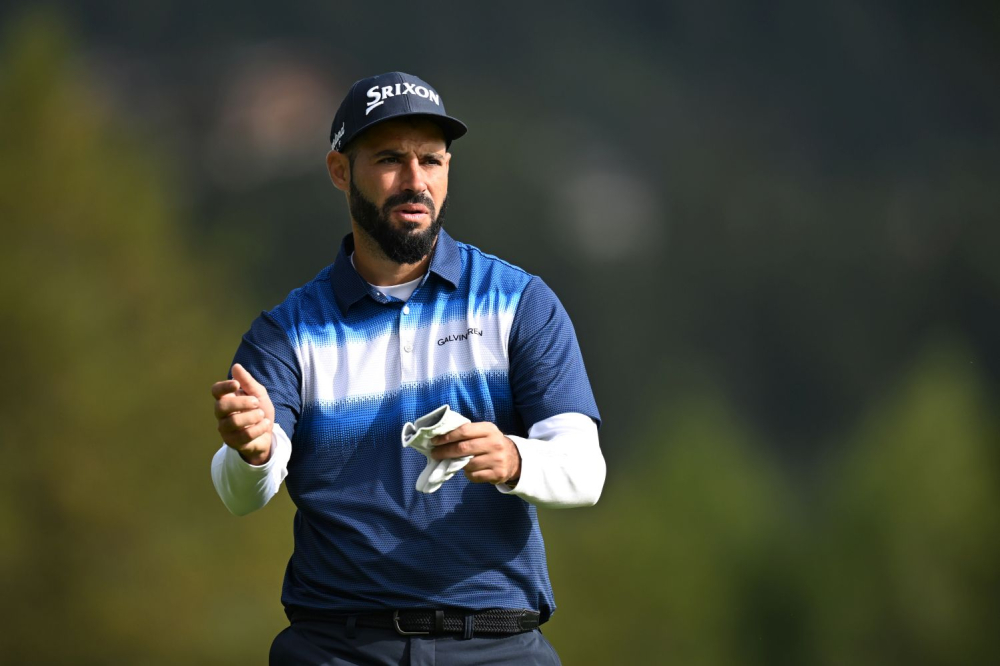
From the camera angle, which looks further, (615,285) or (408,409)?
(615,285)

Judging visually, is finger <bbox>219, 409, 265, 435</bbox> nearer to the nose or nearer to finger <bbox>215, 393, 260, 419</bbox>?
finger <bbox>215, 393, 260, 419</bbox>

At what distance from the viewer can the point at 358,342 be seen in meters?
2.36

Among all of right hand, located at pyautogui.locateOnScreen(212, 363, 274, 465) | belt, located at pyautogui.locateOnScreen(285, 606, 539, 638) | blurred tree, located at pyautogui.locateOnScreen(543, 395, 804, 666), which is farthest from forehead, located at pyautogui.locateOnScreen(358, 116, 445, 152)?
blurred tree, located at pyautogui.locateOnScreen(543, 395, 804, 666)

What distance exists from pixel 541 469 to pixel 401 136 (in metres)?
0.78

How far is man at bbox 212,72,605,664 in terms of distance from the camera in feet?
7.14

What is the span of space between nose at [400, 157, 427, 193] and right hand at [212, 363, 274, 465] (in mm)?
561

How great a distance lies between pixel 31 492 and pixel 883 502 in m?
2.82

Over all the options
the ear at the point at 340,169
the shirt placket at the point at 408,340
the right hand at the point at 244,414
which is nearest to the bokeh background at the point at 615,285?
the ear at the point at 340,169

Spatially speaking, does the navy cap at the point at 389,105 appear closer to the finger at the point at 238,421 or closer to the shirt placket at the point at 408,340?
the shirt placket at the point at 408,340

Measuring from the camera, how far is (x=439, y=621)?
2166mm

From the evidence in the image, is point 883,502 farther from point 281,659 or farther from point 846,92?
point 281,659

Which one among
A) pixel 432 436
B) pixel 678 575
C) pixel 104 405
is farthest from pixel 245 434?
pixel 678 575

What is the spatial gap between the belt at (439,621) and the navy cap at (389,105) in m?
0.97

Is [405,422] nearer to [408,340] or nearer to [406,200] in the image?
[408,340]
